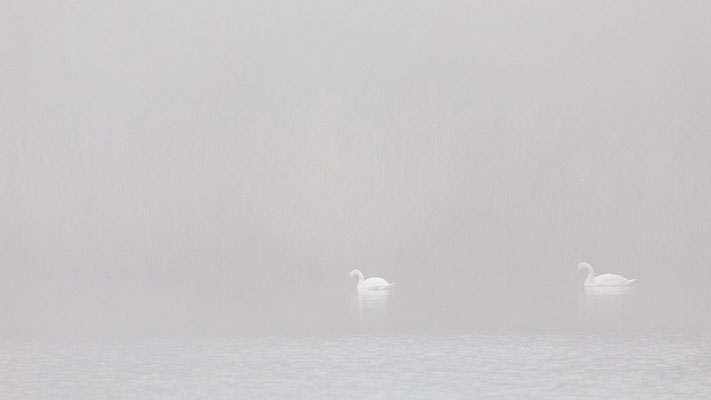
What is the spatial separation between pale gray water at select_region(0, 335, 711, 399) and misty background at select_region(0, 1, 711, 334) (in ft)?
10.8

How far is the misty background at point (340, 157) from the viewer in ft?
109

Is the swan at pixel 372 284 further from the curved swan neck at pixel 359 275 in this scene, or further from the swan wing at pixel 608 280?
the swan wing at pixel 608 280

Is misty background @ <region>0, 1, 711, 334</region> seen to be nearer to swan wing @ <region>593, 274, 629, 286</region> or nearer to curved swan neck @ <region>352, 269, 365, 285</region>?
curved swan neck @ <region>352, 269, 365, 285</region>

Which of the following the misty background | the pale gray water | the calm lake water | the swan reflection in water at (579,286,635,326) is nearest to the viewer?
the pale gray water

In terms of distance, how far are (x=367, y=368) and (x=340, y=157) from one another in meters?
19.4

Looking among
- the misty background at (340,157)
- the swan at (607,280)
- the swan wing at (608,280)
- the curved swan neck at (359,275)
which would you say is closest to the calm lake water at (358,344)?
the misty background at (340,157)

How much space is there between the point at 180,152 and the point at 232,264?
597 centimetres

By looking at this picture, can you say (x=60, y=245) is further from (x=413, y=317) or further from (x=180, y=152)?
(x=413, y=317)

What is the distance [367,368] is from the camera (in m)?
19.1

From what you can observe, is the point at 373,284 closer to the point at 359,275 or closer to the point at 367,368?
the point at 359,275

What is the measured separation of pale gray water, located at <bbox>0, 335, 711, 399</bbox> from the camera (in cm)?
1720

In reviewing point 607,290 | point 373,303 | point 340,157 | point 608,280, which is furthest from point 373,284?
point 340,157

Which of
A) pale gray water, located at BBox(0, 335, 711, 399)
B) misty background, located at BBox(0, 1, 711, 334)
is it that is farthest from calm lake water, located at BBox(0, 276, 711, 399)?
misty background, located at BBox(0, 1, 711, 334)

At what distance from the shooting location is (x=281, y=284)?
108 feet
